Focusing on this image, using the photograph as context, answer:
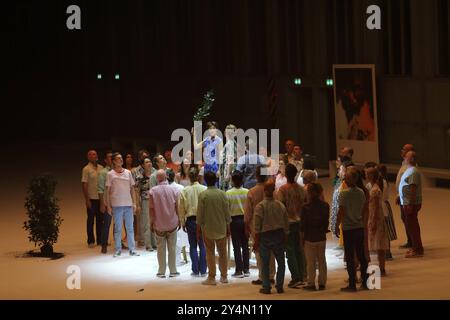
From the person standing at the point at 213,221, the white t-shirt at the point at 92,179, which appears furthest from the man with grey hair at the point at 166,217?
the white t-shirt at the point at 92,179

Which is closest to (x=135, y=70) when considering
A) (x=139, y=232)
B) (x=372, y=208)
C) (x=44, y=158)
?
(x=44, y=158)

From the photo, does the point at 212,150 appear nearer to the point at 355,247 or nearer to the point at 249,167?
the point at 249,167

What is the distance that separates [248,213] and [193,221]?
1.07 meters

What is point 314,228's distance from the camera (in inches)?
531

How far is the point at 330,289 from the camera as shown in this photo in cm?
1371

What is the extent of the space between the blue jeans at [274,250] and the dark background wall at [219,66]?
40.3 ft

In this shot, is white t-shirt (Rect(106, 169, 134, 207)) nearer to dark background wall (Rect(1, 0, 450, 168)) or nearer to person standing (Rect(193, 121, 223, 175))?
person standing (Rect(193, 121, 223, 175))

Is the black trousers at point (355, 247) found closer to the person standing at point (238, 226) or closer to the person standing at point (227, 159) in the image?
the person standing at point (238, 226)

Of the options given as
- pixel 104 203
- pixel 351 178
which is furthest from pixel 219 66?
pixel 351 178

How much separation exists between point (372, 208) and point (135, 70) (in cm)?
2650

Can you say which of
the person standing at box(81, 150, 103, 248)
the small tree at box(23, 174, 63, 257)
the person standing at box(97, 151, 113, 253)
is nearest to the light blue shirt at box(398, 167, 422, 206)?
the person standing at box(97, 151, 113, 253)

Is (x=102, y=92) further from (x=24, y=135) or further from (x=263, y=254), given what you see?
(x=263, y=254)

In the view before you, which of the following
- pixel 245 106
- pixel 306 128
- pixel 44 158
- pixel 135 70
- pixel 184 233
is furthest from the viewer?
pixel 135 70

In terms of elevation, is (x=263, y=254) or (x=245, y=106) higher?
(x=245, y=106)
